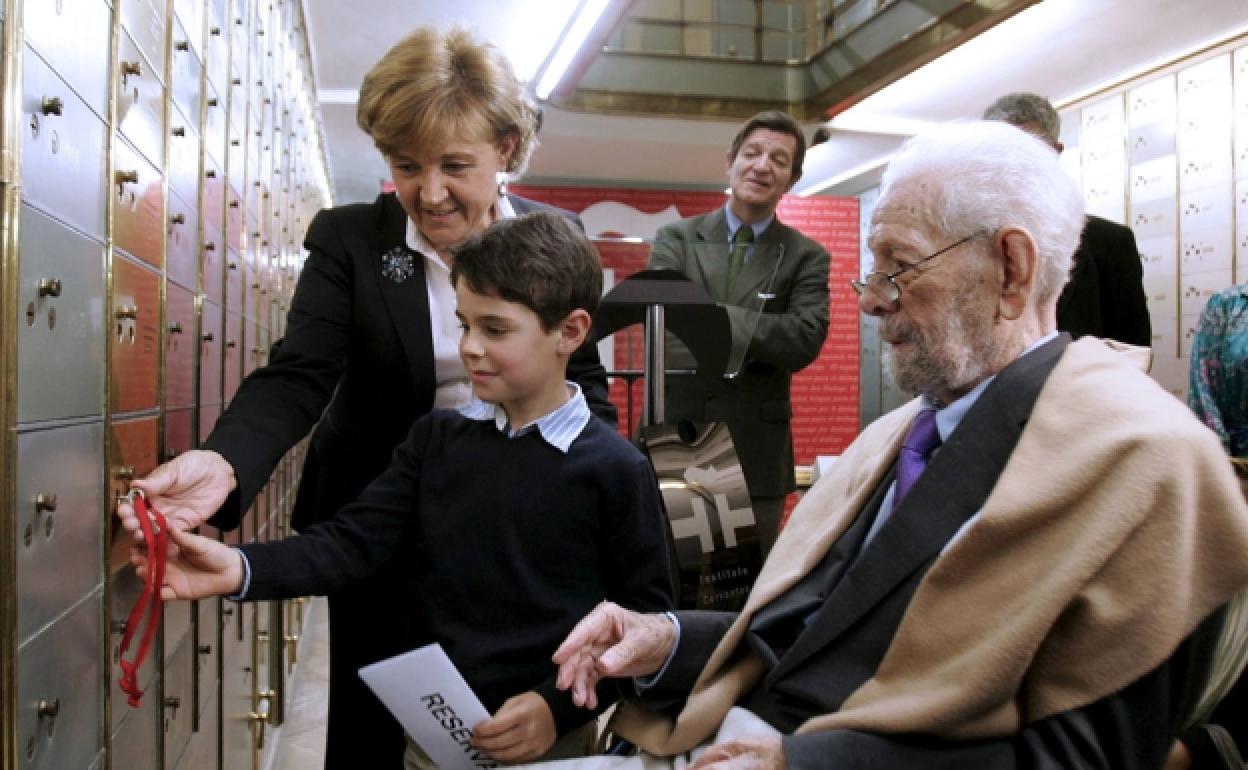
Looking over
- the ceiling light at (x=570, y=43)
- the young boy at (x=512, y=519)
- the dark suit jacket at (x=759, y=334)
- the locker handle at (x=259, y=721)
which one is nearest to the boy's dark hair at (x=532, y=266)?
the young boy at (x=512, y=519)

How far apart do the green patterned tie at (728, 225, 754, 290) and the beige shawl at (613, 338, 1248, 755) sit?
177cm

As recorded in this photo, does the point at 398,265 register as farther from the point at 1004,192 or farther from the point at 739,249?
the point at 739,249

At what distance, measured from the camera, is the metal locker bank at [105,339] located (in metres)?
0.99

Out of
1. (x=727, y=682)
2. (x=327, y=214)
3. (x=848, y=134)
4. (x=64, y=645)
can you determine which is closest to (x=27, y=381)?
(x=64, y=645)

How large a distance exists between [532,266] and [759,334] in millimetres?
1240

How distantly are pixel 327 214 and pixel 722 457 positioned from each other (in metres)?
1.14

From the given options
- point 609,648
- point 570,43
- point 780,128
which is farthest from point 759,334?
point 570,43

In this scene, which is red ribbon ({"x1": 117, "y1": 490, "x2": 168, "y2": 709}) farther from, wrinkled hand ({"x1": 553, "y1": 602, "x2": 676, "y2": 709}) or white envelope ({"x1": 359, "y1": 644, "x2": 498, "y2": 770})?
wrinkled hand ({"x1": 553, "y1": 602, "x2": 676, "y2": 709})

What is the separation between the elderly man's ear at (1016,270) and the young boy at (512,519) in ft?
1.81

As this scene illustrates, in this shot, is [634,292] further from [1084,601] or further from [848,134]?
[848,134]

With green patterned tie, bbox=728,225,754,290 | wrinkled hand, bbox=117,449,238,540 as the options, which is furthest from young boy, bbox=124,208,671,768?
green patterned tie, bbox=728,225,754,290

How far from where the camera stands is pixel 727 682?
123 centimetres

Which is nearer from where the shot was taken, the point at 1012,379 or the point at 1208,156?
the point at 1012,379

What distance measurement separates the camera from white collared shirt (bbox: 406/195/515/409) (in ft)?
5.36
